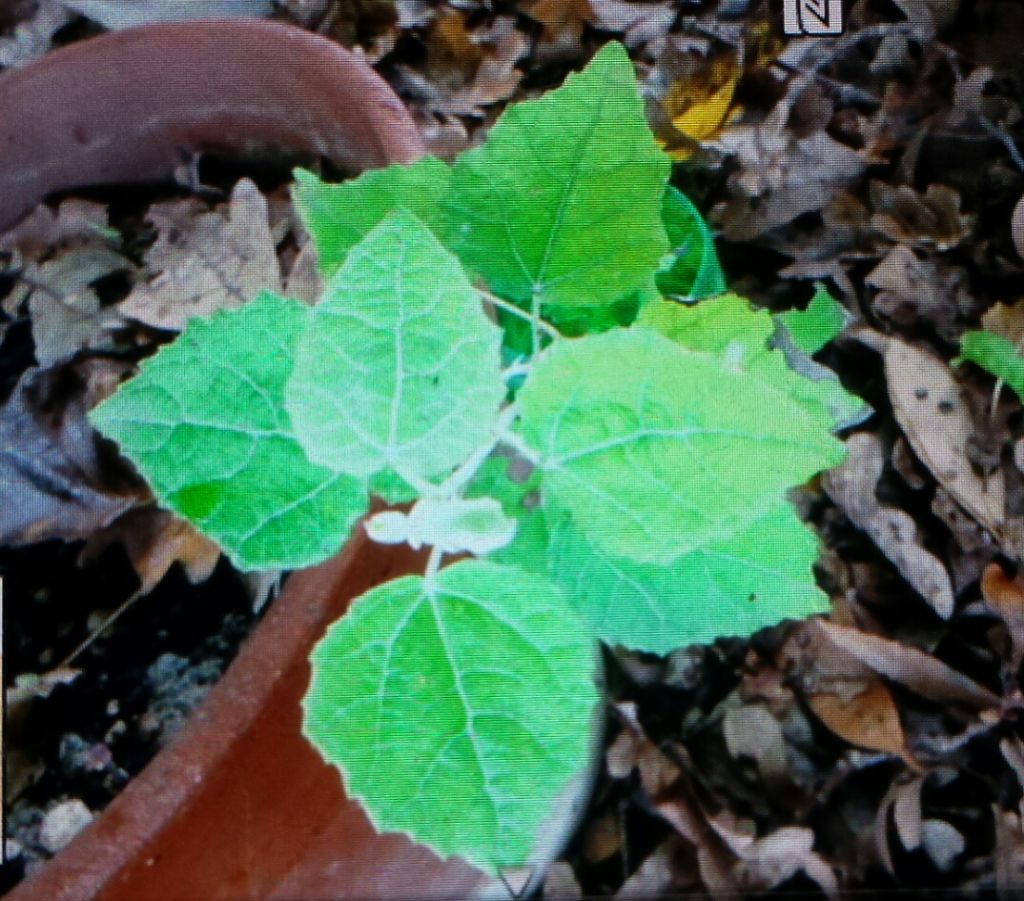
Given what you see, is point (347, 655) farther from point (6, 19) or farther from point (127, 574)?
point (6, 19)

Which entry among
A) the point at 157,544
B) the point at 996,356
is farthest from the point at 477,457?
the point at 996,356

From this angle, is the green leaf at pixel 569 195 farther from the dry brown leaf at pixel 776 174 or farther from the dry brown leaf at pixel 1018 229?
the dry brown leaf at pixel 1018 229

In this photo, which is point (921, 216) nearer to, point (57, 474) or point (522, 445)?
point (522, 445)

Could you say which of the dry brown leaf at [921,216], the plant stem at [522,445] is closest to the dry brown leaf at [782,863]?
the plant stem at [522,445]

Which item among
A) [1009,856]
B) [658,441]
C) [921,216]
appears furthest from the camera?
[921,216]

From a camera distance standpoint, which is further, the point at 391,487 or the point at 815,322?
the point at 815,322

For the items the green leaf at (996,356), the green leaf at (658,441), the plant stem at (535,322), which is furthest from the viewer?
the green leaf at (996,356)
